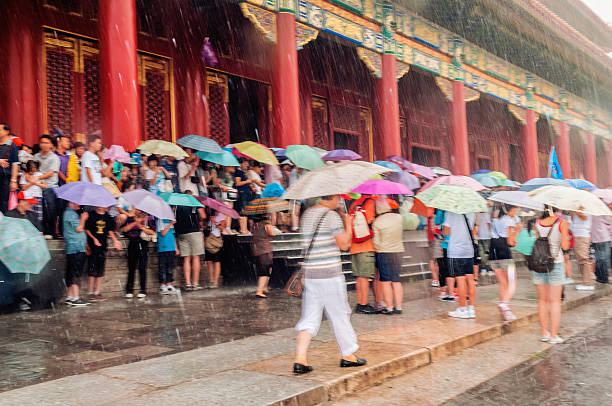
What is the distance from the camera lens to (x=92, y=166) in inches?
344

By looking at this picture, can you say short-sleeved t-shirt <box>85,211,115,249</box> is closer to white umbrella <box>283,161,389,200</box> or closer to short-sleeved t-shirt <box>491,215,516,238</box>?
white umbrella <box>283,161,389,200</box>

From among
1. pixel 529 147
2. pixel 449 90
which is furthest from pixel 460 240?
pixel 529 147

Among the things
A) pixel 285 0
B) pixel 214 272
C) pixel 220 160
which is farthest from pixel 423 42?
pixel 214 272

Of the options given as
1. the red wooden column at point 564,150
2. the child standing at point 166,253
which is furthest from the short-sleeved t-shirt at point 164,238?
the red wooden column at point 564,150

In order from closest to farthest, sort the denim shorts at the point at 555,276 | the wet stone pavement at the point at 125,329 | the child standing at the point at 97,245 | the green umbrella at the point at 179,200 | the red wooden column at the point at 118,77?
the wet stone pavement at the point at 125,329 → the denim shorts at the point at 555,276 → the child standing at the point at 97,245 → the green umbrella at the point at 179,200 → the red wooden column at the point at 118,77

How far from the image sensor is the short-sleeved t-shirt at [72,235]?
7.70 meters

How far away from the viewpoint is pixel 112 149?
8961 millimetres

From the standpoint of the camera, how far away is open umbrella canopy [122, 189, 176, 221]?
8008mm

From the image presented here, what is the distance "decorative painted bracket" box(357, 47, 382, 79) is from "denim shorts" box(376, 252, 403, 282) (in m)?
9.66

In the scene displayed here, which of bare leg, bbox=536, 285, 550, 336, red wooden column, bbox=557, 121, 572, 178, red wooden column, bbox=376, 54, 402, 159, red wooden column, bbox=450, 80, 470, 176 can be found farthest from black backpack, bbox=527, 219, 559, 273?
red wooden column, bbox=557, 121, 572, 178

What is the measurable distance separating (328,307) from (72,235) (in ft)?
15.6

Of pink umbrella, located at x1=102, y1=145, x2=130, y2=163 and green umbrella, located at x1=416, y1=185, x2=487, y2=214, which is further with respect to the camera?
pink umbrella, located at x1=102, y1=145, x2=130, y2=163

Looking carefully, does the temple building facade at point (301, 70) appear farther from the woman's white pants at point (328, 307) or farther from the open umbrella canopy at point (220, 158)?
the woman's white pants at point (328, 307)

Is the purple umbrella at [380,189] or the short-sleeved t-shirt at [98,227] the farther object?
the short-sleeved t-shirt at [98,227]
